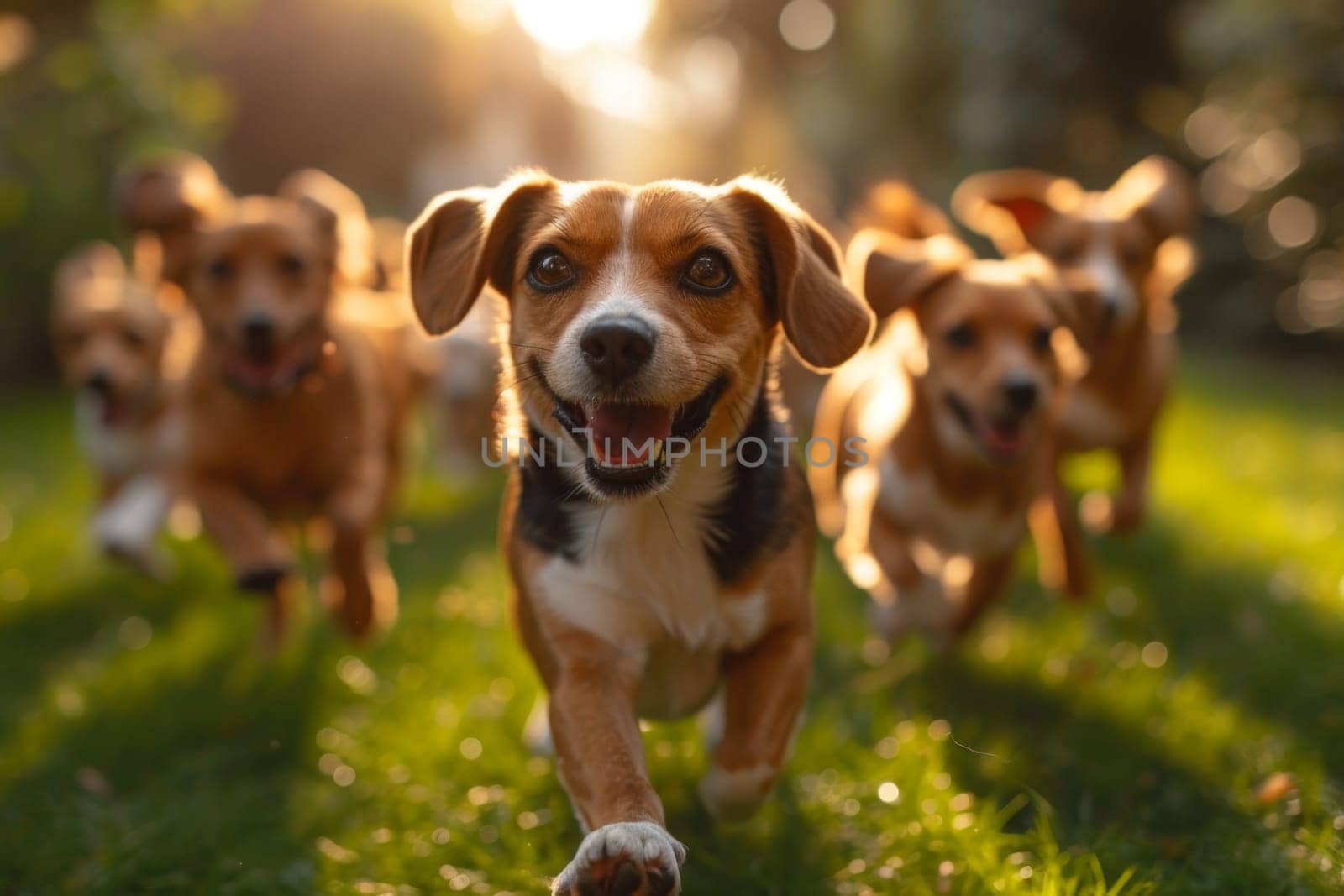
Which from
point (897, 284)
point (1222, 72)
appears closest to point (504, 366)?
point (897, 284)

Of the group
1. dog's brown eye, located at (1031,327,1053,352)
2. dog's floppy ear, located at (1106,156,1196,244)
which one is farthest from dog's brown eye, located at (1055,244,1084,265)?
dog's brown eye, located at (1031,327,1053,352)

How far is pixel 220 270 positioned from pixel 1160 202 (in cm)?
420

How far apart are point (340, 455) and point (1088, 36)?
16.4 meters

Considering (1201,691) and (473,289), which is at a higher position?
(473,289)

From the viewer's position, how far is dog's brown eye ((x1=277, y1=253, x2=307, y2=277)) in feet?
16.3

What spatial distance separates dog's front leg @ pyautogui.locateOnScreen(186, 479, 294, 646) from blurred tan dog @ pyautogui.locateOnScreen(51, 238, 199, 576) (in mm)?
1035

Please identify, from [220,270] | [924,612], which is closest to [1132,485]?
[924,612]

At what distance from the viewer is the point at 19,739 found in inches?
169

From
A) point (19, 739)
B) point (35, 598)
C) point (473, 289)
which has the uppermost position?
point (473, 289)

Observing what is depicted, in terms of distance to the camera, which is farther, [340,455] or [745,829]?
[340,455]

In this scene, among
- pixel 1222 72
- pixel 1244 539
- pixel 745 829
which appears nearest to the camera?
pixel 745 829

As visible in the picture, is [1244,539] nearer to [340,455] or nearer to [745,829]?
[745,829]

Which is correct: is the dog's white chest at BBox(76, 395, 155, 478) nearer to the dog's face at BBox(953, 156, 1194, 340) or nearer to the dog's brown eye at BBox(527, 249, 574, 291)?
the dog's brown eye at BBox(527, 249, 574, 291)

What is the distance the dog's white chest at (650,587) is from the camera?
116 inches
